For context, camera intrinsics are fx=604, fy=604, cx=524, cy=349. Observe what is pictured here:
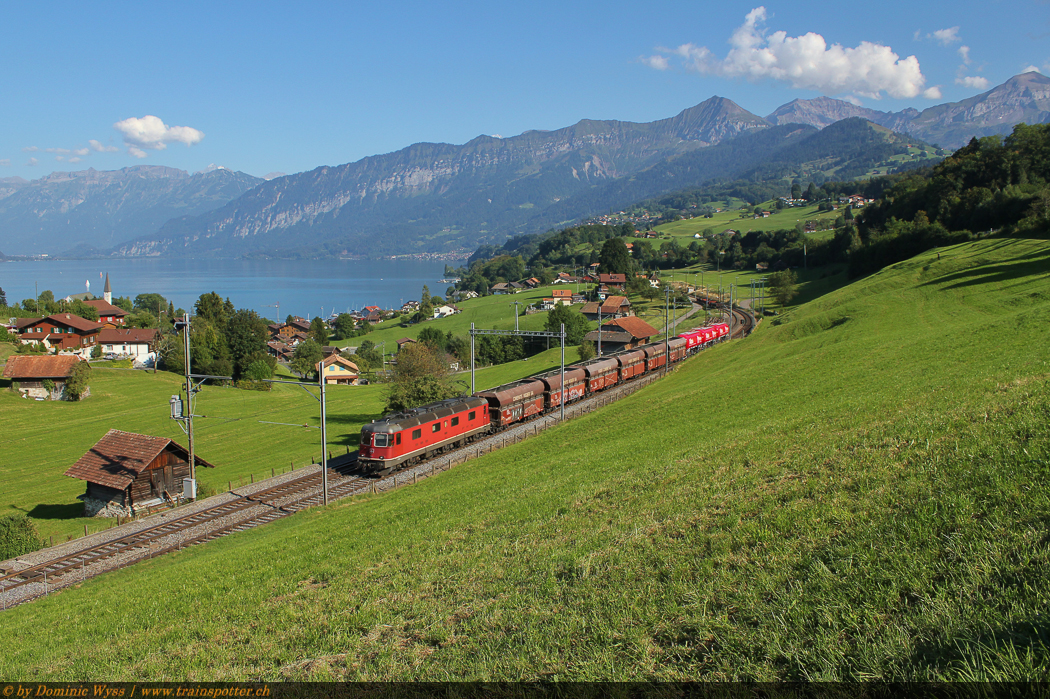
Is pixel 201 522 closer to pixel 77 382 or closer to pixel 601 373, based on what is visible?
pixel 601 373

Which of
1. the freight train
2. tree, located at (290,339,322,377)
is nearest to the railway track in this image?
the freight train

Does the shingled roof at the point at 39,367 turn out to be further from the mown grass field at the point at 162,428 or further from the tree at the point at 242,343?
the tree at the point at 242,343

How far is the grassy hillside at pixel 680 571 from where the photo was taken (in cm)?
753

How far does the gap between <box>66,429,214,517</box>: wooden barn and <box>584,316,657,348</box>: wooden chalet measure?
5537 cm

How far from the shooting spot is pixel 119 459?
3138cm

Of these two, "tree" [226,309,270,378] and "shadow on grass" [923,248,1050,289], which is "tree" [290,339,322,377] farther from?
"shadow on grass" [923,248,1050,289]

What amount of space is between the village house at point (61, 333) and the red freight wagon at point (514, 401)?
7873 cm

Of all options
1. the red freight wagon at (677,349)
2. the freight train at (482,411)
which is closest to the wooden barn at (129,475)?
the freight train at (482,411)

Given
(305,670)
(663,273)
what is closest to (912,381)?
(305,670)

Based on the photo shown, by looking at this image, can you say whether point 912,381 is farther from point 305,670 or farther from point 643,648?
point 305,670

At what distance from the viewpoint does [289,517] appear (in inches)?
1076

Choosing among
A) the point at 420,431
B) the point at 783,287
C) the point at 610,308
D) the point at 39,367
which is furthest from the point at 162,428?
the point at 783,287

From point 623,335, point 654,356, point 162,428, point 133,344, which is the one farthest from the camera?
point 133,344

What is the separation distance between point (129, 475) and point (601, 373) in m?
35.1
